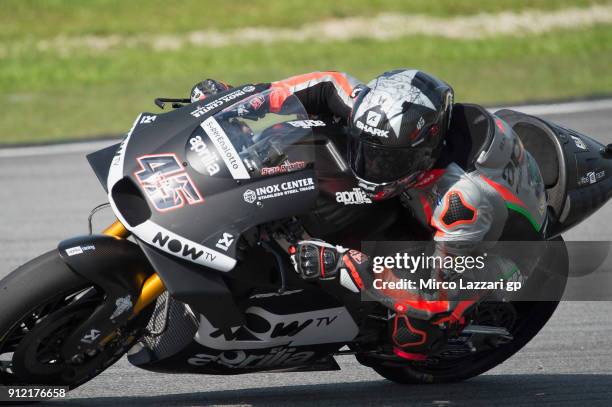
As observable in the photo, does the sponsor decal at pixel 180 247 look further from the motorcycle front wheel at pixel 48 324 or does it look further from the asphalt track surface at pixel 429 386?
the asphalt track surface at pixel 429 386

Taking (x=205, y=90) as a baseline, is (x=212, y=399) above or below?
below

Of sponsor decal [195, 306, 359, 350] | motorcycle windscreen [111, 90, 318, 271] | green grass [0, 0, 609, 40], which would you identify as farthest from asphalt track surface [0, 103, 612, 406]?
green grass [0, 0, 609, 40]

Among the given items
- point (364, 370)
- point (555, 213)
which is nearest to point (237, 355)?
point (364, 370)

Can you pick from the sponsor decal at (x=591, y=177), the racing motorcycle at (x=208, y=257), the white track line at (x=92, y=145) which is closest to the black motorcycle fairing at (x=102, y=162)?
the racing motorcycle at (x=208, y=257)

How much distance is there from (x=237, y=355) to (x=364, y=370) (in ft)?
3.47

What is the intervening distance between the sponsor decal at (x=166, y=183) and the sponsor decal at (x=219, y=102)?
0.28 metres

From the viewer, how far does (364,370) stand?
15.9 feet

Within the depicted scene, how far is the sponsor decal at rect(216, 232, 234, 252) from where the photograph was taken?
3.48 m

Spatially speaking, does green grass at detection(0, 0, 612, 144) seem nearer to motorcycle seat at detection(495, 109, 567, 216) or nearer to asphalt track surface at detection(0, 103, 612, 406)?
asphalt track surface at detection(0, 103, 612, 406)

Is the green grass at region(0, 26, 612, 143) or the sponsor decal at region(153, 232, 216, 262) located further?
the green grass at region(0, 26, 612, 143)

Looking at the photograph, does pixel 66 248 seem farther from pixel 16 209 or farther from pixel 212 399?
pixel 16 209

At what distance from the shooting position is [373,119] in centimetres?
370

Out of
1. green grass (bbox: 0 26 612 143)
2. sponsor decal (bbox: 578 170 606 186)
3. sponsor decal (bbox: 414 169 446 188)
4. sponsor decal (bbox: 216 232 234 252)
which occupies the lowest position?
green grass (bbox: 0 26 612 143)

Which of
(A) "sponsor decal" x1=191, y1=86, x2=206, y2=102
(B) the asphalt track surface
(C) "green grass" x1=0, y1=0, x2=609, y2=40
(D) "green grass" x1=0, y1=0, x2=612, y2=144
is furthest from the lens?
(C) "green grass" x1=0, y1=0, x2=609, y2=40
